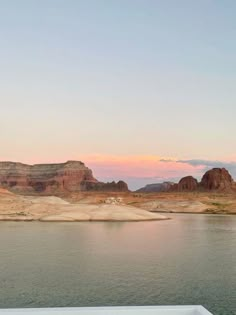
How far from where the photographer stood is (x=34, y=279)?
110ft

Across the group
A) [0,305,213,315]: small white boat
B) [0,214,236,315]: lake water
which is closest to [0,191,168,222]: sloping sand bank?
[0,214,236,315]: lake water

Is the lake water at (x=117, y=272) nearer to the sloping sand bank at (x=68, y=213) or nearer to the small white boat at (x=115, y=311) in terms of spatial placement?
the small white boat at (x=115, y=311)

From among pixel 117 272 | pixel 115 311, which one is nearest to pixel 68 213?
pixel 117 272

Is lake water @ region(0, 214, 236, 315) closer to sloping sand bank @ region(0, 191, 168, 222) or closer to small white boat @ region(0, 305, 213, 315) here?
small white boat @ region(0, 305, 213, 315)

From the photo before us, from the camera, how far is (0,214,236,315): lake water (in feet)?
88.5

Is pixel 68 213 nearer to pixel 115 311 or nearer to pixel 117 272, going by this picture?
pixel 117 272

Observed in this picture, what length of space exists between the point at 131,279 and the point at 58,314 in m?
25.9

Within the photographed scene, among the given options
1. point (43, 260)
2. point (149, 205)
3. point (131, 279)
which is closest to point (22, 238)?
point (43, 260)

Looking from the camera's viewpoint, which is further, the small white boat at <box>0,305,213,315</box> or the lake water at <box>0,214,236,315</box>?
the lake water at <box>0,214,236,315</box>

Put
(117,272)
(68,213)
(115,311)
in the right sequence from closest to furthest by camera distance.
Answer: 1. (115,311)
2. (117,272)
3. (68,213)

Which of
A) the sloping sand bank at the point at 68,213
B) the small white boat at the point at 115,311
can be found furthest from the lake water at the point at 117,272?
the sloping sand bank at the point at 68,213

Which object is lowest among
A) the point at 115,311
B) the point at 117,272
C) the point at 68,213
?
the point at 117,272

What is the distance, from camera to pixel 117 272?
36625 millimetres

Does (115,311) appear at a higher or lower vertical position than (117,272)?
higher
